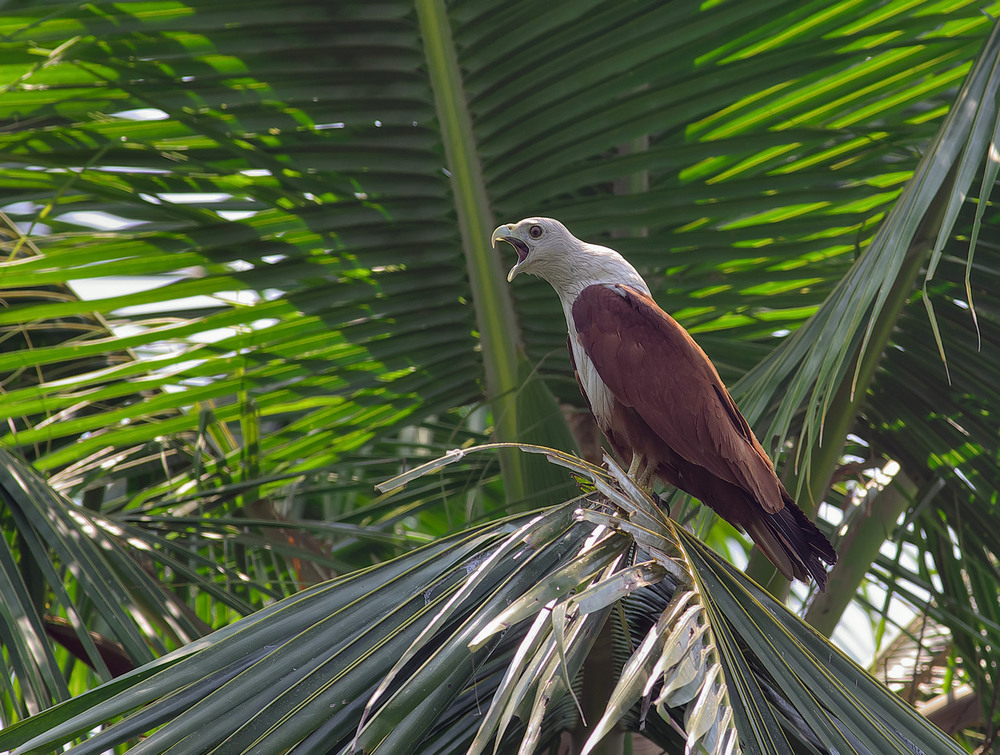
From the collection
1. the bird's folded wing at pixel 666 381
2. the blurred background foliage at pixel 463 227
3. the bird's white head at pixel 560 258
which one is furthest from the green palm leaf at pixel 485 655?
the bird's white head at pixel 560 258

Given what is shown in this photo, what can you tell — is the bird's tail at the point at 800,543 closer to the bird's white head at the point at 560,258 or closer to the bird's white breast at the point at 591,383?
the bird's white breast at the point at 591,383

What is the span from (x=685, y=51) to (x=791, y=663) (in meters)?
1.57

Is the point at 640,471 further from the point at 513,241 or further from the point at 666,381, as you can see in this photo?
Result: the point at 513,241

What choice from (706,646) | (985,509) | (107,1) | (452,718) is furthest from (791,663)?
(107,1)

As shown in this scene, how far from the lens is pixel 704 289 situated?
2.64 metres

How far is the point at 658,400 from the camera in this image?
2031 mm

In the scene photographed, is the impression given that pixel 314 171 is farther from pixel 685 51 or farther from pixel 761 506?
pixel 761 506

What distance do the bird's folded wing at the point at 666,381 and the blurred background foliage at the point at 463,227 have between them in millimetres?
91

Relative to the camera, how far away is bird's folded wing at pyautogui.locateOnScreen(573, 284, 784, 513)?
6.20 feet

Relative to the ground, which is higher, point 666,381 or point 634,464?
point 666,381

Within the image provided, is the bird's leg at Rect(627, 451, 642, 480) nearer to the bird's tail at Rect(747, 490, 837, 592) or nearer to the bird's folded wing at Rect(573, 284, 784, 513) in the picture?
the bird's folded wing at Rect(573, 284, 784, 513)

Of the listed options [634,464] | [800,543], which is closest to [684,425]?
[634,464]

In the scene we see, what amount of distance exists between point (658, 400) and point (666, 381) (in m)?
0.04

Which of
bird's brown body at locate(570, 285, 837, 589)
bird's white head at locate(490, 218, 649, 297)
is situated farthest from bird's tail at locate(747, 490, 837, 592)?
bird's white head at locate(490, 218, 649, 297)
